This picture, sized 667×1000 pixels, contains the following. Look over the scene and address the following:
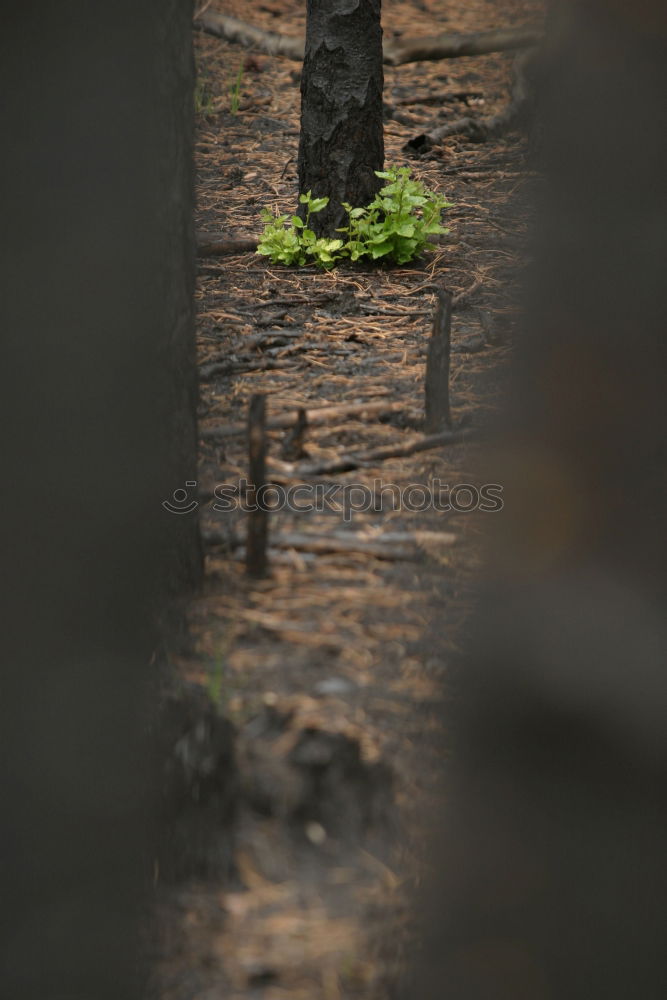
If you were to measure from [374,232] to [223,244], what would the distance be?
1.82 feet

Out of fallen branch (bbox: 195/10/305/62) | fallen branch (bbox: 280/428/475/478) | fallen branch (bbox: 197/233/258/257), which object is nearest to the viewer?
fallen branch (bbox: 280/428/475/478)

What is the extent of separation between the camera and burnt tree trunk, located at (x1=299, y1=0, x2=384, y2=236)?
325 cm

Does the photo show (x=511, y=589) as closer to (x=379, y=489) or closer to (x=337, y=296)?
(x=379, y=489)

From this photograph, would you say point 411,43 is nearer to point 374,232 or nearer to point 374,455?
point 374,232

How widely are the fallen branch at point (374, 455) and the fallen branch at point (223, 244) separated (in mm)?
1533

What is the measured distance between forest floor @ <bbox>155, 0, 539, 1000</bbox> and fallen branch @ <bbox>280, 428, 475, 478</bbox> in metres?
0.02

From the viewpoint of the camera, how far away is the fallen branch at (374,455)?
2.08 m

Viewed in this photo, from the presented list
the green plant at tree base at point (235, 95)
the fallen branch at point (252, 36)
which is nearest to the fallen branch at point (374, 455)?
the green plant at tree base at point (235, 95)

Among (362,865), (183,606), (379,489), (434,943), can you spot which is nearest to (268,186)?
(379,489)

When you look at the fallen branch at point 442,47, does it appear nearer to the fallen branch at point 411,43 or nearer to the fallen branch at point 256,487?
the fallen branch at point 411,43

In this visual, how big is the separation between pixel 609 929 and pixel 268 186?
3.81 m

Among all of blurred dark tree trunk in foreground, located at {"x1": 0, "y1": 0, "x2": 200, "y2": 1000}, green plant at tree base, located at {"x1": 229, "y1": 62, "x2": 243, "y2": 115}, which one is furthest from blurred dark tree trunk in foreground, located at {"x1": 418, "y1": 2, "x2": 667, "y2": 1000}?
green plant at tree base, located at {"x1": 229, "y1": 62, "x2": 243, "y2": 115}

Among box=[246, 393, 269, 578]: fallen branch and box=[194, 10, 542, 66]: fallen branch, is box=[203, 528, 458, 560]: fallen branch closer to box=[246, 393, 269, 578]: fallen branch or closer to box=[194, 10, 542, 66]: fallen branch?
box=[246, 393, 269, 578]: fallen branch

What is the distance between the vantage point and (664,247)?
60cm
